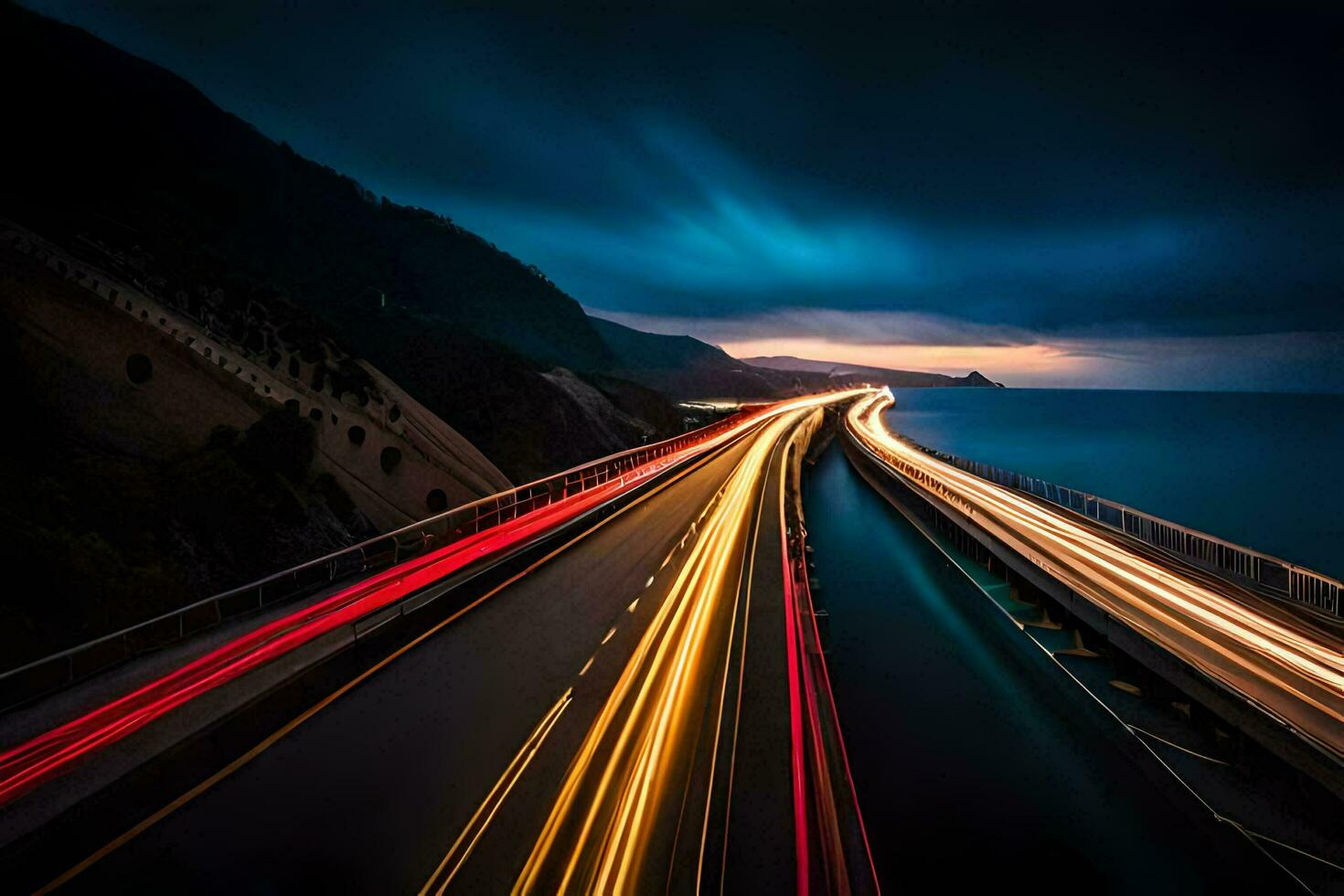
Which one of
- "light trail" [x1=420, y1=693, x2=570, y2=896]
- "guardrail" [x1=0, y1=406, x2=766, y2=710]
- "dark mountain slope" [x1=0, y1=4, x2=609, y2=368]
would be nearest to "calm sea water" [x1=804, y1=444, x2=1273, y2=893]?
"light trail" [x1=420, y1=693, x2=570, y2=896]

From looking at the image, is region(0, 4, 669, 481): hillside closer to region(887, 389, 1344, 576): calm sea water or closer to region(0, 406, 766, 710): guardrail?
region(0, 406, 766, 710): guardrail

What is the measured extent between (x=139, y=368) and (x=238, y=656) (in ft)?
41.5

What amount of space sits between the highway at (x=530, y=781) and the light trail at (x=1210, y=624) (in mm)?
8305

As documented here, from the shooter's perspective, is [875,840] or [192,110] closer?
[875,840]

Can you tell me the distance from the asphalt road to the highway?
26 mm

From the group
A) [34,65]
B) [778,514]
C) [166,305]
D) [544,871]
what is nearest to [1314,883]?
[544,871]

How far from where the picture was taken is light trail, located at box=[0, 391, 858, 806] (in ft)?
26.2

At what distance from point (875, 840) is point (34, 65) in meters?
38.3

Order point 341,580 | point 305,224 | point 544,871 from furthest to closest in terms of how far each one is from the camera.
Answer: point 305,224
point 341,580
point 544,871

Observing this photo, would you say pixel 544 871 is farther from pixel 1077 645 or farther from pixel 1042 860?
pixel 1077 645

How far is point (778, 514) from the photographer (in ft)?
91.8

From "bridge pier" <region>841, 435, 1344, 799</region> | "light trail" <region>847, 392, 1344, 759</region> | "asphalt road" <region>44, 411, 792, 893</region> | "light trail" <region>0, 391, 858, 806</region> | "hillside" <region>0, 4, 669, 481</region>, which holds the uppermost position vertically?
"hillside" <region>0, 4, 669, 481</region>

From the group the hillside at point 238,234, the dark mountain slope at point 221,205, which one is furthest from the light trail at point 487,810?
the dark mountain slope at point 221,205

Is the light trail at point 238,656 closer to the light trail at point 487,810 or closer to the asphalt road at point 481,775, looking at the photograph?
the asphalt road at point 481,775
